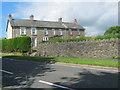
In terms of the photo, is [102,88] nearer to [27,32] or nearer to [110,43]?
[110,43]

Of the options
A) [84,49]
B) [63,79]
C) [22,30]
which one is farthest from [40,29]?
[63,79]

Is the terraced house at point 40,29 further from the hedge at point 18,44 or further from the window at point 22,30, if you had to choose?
the hedge at point 18,44

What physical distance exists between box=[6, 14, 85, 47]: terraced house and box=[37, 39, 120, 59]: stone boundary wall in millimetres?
16512

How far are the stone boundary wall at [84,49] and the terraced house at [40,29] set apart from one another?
650 inches

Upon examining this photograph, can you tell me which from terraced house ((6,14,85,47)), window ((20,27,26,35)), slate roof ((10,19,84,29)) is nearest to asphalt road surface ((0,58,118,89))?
terraced house ((6,14,85,47))

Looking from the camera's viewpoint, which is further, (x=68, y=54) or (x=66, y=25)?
(x=66, y=25)

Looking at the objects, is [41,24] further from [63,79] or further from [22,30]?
[63,79]

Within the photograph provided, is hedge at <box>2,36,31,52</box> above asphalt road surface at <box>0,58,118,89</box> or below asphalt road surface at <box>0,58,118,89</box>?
above

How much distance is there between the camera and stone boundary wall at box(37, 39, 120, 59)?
1953 cm

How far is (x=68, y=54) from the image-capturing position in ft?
82.2

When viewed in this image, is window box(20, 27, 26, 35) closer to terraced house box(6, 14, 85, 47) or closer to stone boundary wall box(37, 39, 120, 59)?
terraced house box(6, 14, 85, 47)

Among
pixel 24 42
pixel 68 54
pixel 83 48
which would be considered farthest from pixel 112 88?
pixel 24 42

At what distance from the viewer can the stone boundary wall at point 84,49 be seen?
19531 millimetres

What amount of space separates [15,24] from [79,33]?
795 inches
